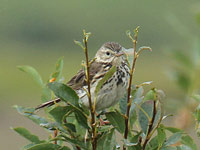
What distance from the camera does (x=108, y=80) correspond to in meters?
4.14

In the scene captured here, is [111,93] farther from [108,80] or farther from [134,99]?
[134,99]

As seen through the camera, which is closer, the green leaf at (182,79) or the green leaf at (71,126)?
the green leaf at (71,126)

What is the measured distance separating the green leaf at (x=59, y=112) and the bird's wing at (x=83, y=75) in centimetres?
109

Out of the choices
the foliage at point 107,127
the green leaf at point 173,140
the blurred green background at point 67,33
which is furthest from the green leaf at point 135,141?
the blurred green background at point 67,33

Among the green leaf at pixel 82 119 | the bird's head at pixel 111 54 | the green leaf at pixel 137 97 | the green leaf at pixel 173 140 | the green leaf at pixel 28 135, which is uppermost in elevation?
the bird's head at pixel 111 54

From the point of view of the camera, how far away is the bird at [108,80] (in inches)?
156

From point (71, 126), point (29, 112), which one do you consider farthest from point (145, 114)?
point (29, 112)

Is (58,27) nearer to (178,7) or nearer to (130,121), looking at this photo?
(178,7)

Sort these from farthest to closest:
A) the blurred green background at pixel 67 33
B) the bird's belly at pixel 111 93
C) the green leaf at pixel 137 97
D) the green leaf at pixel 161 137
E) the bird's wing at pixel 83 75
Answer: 1. the blurred green background at pixel 67 33
2. the bird's wing at pixel 83 75
3. the bird's belly at pixel 111 93
4. the green leaf at pixel 137 97
5. the green leaf at pixel 161 137

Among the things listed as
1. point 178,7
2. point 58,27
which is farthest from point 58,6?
point 178,7

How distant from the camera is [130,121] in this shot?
331 cm

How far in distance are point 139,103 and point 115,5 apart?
68.8 ft

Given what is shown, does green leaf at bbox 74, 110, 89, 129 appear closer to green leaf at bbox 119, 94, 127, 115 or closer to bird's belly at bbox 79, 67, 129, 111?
green leaf at bbox 119, 94, 127, 115

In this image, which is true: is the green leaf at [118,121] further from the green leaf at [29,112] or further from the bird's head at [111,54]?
the bird's head at [111,54]
